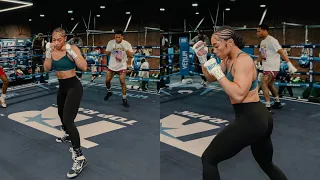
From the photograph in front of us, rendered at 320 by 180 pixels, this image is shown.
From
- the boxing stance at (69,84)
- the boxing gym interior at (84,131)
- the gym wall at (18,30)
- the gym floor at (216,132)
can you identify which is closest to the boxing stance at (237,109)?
the gym floor at (216,132)

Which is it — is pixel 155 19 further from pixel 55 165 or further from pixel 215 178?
pixel 215 178

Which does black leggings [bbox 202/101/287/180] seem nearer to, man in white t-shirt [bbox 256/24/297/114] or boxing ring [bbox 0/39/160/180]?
boxing ring [bbox 0/39/160/180]

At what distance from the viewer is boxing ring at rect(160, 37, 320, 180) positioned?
92.7 inches

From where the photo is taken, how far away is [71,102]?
239 cm

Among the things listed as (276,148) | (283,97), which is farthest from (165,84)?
(276,148)

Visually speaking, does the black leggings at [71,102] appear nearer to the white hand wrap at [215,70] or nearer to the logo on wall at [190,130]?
the logo on wall at [190,130]

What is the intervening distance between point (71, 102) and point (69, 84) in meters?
0.20

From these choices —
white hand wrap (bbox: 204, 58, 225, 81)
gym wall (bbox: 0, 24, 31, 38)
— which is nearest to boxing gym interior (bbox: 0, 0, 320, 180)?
white hand wrap (bbox: 204, 58, 225, 81)

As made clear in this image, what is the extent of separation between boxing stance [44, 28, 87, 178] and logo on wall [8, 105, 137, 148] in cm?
62

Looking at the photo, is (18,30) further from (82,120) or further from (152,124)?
(152,124)

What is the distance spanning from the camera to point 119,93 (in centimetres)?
593

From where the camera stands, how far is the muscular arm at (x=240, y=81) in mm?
1429

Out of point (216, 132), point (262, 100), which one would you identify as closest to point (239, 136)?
point (216, 132)

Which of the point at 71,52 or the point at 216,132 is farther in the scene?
the point at 216,132
